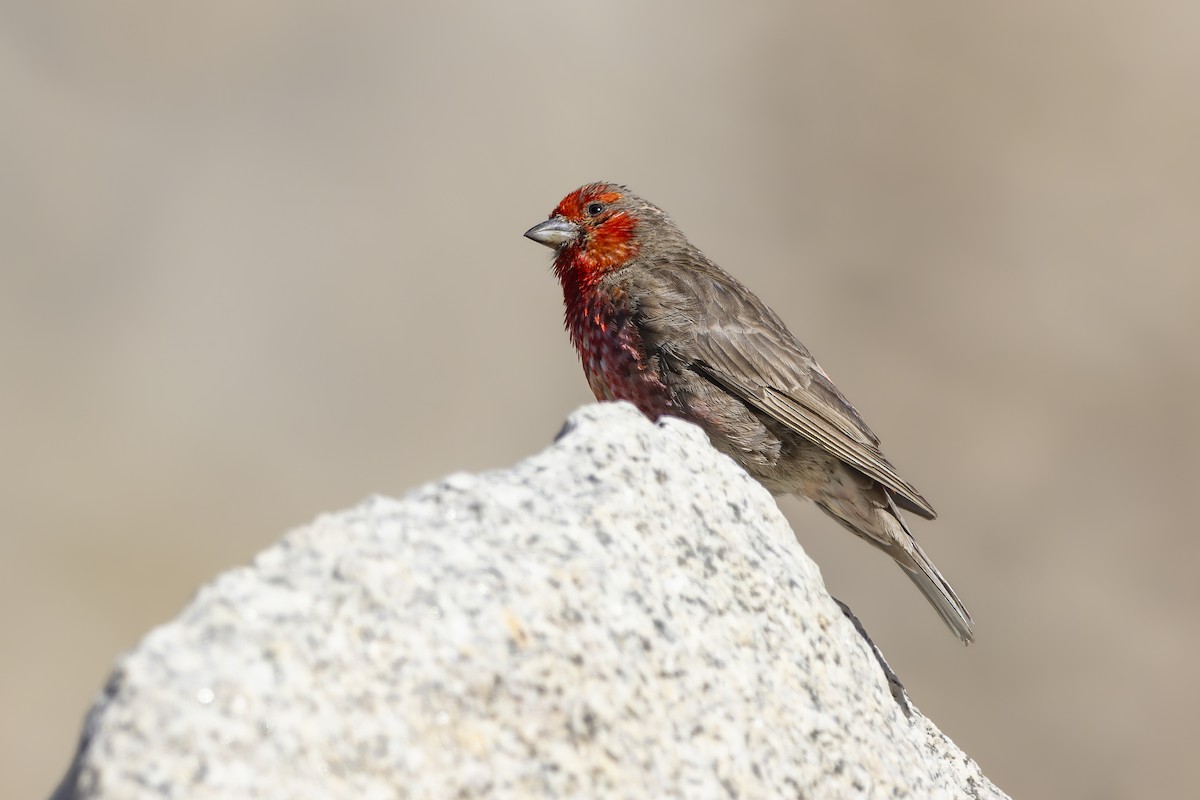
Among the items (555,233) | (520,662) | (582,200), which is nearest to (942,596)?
(555,233)

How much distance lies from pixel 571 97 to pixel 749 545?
52.6 feet

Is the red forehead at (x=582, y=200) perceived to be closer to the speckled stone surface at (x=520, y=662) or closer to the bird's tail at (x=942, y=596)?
the bird's tail at (x=942, y=596)

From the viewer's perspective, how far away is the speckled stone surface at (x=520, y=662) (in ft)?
7.54

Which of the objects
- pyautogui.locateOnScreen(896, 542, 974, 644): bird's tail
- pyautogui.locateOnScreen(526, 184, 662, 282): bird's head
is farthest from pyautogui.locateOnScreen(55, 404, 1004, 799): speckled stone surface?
pyautogui.locateOnScreen(526, 184, 662, 282): bird's head

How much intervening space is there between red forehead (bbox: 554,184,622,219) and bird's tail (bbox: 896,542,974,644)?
1.99 metres

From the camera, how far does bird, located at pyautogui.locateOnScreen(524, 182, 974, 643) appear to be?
544 cm

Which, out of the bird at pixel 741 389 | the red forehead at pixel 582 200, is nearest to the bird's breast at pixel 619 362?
the bird at pixel 741 389

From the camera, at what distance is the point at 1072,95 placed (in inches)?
743

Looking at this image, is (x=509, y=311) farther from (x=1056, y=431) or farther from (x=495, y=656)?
(x=495, y=656)

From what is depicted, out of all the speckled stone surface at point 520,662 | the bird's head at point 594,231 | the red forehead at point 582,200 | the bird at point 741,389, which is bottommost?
the speckled stone surface at point 520,662

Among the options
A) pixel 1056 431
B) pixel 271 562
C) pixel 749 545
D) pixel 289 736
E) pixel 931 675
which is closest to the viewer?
pixel 289 736

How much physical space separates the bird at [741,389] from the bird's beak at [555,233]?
20 cm

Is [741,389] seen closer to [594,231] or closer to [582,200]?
[594,231]

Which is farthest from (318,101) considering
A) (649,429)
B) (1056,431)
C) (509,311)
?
(649,429)
